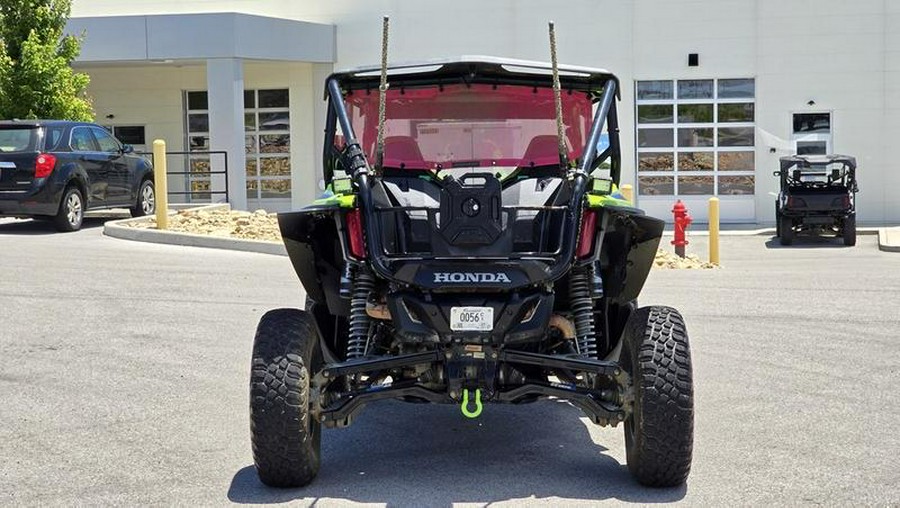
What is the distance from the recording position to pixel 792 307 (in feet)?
41.4

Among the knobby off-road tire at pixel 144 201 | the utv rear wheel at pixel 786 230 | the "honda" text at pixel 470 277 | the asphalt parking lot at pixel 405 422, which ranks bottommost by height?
the asphalt parking lot at pixel 405 422

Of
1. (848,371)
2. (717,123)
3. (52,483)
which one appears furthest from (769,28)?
(52,483)

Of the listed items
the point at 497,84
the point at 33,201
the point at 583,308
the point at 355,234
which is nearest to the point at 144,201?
the point at 33,201

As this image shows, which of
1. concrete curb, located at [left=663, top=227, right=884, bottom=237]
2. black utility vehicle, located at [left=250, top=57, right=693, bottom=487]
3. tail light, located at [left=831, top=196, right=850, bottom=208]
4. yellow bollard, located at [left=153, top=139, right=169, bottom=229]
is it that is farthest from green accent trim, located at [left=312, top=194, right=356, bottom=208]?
concrete curb, located at [left=663, top=227, right=884, bottom=237]

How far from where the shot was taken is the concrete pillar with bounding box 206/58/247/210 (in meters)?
25.5

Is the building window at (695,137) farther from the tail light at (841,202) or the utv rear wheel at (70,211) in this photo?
the utv rear wheel at (70,211)

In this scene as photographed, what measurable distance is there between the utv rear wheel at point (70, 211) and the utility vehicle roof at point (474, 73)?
12.9 meters

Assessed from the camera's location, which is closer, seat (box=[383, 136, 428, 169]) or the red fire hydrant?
seat (box=[383, 136, 428, 169])

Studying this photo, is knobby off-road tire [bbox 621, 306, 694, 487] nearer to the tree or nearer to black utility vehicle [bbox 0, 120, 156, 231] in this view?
black utility vehicle [bbox 0, 120, 156, 231]

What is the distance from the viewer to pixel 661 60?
2692 centimetres

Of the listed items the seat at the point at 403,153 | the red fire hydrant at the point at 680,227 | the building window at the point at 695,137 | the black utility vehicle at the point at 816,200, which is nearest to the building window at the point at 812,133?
the building window at the point at 695,137

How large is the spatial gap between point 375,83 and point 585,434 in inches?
90.2

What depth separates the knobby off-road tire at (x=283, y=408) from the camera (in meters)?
5.62

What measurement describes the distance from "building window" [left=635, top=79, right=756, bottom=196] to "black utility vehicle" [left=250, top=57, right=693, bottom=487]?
822 inches
